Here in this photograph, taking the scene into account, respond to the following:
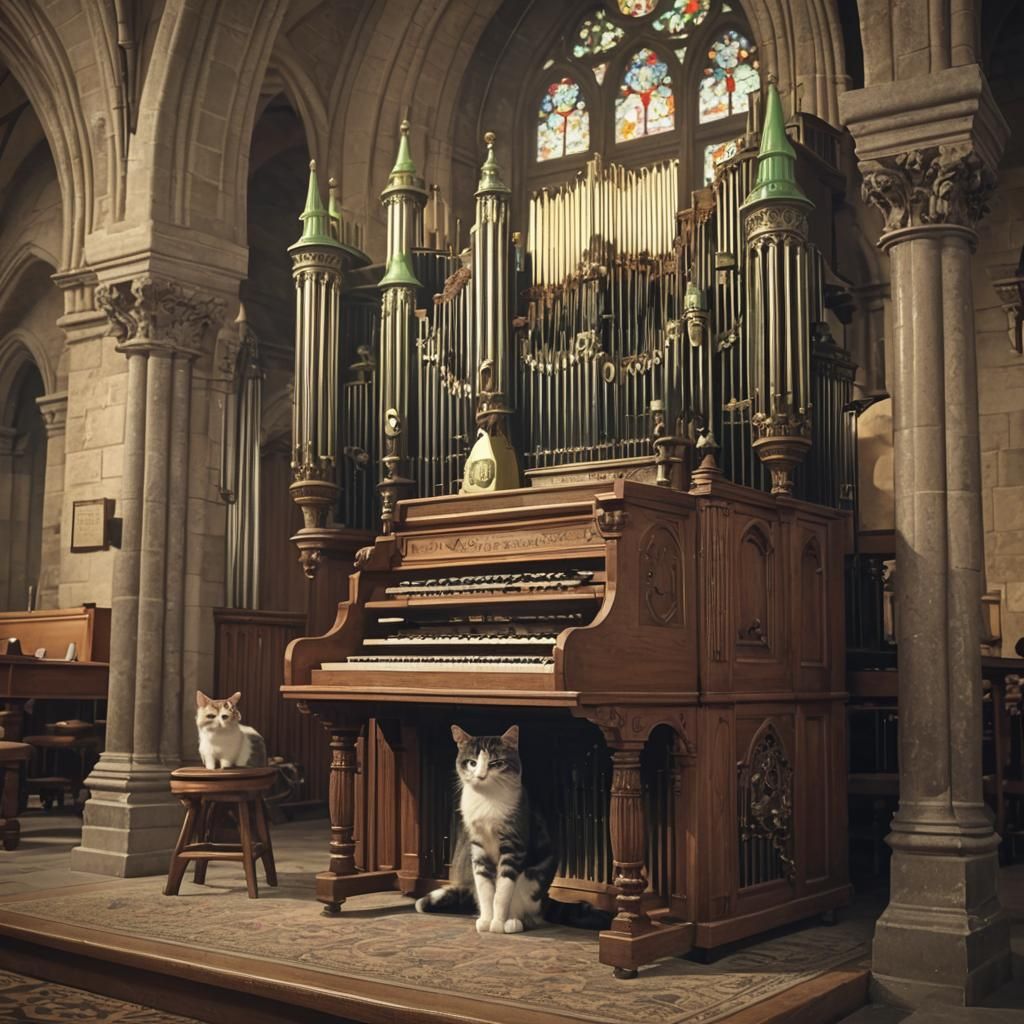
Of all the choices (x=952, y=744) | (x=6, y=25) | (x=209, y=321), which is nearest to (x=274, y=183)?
(x=6, y=25)

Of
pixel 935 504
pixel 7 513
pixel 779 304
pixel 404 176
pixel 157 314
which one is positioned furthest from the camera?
pixel 7 513

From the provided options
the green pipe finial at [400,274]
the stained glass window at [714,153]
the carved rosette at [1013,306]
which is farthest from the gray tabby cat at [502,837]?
the carved rosette at [1013,306]

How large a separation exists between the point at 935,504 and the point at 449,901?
112 inches

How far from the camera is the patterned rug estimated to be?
531 centimetres

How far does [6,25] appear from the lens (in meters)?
11.4

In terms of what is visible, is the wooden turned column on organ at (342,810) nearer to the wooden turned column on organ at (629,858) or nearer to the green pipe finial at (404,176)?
the wooden turned column on organ at (629,858)

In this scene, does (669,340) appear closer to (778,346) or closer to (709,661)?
(778,346)

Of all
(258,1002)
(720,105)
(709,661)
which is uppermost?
(720,105)

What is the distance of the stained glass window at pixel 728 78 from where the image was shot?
11328 mm

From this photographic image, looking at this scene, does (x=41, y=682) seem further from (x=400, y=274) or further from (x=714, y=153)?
(x=714, y=153)

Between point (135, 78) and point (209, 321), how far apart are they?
5.52ft

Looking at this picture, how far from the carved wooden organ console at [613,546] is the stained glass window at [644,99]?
435cm

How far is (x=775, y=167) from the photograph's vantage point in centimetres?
647

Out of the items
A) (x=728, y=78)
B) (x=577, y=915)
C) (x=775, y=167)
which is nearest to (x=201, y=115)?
(x=775, y=167)
